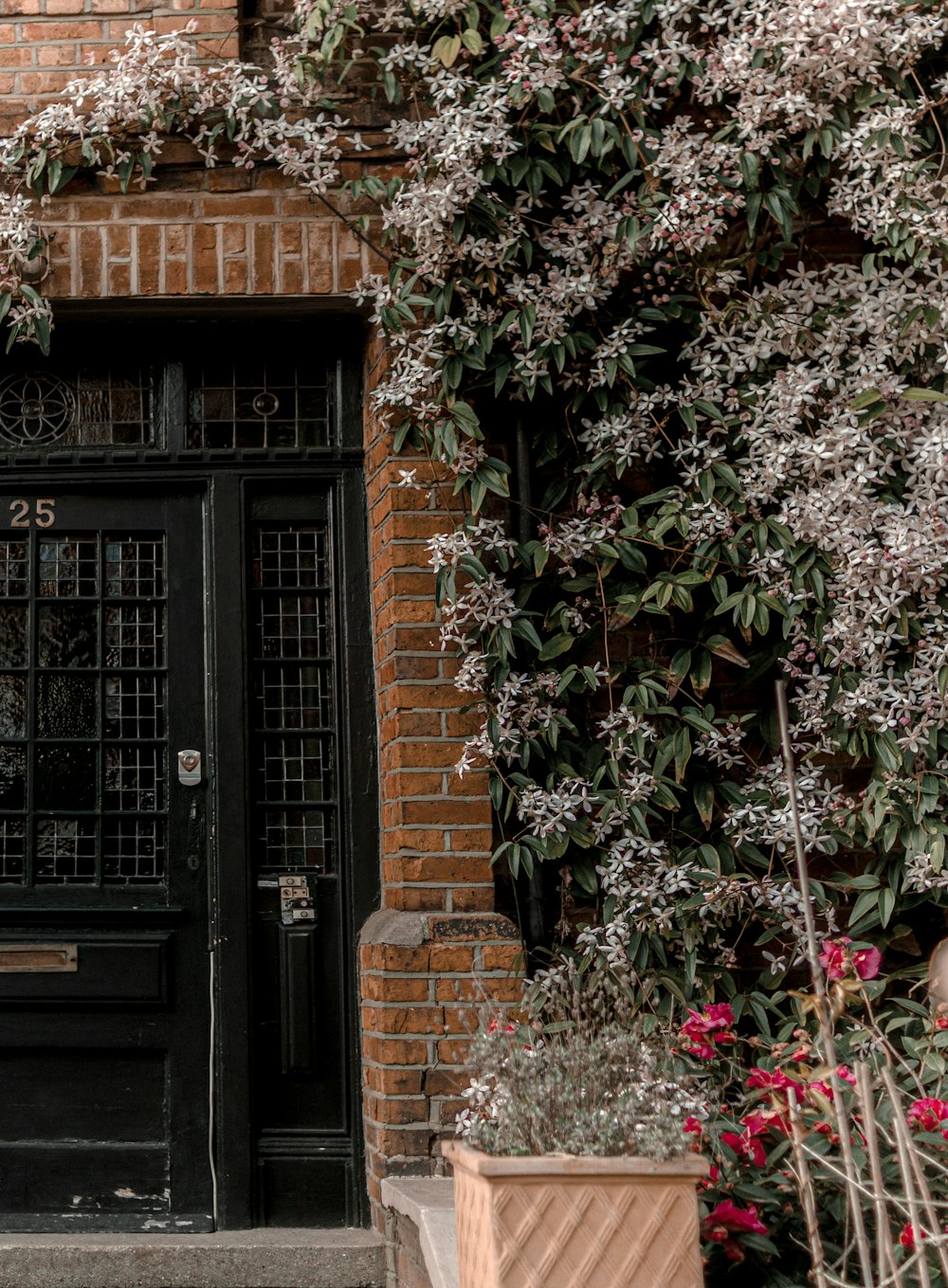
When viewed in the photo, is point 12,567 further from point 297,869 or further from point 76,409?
point 297,869

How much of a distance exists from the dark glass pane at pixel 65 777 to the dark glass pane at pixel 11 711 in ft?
0.32

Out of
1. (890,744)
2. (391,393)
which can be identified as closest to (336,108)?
(391,393)

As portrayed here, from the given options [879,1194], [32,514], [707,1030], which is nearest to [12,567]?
[32,514]

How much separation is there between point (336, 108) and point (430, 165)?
1.50 feet

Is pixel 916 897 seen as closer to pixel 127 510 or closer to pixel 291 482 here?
pixel 291 482

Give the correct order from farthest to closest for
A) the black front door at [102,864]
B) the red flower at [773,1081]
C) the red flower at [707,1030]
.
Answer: the black front door at [102,864] → the red flower at [707,1030] → the red flower at [773,1081]

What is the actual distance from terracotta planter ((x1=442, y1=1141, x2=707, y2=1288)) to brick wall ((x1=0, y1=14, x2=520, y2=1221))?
1342 millimetres

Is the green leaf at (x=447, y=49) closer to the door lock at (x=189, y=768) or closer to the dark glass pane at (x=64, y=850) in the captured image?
the door lock at (x=189, y=768)

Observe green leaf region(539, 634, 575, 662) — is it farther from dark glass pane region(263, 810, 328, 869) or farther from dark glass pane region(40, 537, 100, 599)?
dark glass pane region(40, 537, 100, 599)

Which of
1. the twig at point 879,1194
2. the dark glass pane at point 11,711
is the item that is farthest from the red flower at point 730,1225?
the dark glass pane at point 11,711

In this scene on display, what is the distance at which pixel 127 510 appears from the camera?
4336 mm

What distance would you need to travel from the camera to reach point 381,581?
419cm

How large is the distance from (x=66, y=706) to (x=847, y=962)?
2.53m

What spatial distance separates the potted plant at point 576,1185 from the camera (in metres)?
2.45
